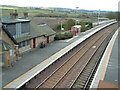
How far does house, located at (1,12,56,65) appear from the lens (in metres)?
17.5

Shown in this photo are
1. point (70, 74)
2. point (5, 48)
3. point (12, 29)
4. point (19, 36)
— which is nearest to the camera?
point (70, 74)

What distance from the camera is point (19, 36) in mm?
21234

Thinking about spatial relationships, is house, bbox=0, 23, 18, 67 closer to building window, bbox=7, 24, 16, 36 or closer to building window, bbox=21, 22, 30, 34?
building window, bbox=7, 24, 16, 36

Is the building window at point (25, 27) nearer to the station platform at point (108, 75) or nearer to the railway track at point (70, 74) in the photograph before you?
the railway track at point (70, 74)

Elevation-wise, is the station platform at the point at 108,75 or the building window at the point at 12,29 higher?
the building window at the point at 12,29

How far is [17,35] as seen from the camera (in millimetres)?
20859

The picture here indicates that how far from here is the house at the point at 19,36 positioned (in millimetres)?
17506

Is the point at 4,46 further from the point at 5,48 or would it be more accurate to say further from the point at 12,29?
the point at 12,29

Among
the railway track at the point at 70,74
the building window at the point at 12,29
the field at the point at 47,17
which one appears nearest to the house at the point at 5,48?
the building window at the point at 12,29

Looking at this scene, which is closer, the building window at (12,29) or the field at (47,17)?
the building window at (12,29)

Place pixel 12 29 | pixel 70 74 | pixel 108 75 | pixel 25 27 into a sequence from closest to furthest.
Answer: pixel 108 75 → pixel 70 74 → pixel 12 29 → pixel 25 27

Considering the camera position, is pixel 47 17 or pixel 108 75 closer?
pixel 108 75


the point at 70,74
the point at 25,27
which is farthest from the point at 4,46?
the point at 70,74

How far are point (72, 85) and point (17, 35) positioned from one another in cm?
1138
